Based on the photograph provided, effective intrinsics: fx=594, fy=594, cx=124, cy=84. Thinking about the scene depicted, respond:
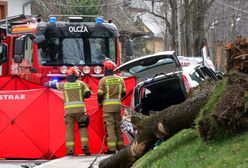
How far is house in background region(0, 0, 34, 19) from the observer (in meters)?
29.2

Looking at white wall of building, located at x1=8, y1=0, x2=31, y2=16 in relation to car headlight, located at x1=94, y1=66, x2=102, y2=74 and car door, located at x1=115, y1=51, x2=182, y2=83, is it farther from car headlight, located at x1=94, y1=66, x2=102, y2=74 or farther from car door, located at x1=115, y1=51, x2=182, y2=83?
car door, located at x1=115, y1=51, x2=182, y2=83

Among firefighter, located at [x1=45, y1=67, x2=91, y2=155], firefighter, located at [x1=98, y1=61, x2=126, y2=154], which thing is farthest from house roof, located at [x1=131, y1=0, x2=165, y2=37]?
firefighter, located at [x1=45, y1=67, x2=91, y2=155]

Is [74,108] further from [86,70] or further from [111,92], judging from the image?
[86,70]

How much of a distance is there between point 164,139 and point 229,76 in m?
1.30

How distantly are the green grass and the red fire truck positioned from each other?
757cm

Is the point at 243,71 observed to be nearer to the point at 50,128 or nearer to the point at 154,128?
the point at 154,128

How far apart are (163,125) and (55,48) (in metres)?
8.16

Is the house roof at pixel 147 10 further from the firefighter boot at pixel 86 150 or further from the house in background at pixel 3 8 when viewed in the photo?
the firefighter boot at pixel 86 150

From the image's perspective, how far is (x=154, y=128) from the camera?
7059 mm

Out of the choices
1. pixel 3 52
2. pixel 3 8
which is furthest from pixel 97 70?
pixel 3 8

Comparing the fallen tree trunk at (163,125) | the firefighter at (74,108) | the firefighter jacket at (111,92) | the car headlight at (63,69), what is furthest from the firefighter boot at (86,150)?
the fallen tree trunk at (163,125)

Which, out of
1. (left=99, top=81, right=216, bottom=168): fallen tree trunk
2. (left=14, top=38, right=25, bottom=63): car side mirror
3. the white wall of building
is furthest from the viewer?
the white wall of building

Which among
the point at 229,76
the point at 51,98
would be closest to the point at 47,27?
the point at 51,98

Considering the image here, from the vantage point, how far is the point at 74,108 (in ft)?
37.4
